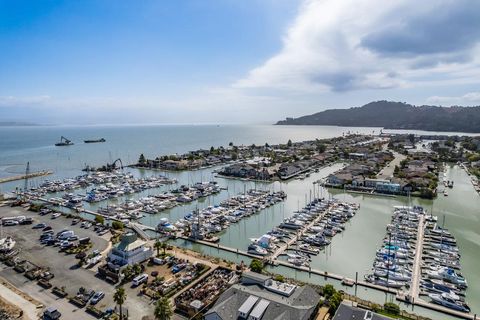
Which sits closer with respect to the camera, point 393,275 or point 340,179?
point 393,275

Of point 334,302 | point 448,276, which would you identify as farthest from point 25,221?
point 448,276

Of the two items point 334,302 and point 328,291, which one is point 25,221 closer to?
point 328,291

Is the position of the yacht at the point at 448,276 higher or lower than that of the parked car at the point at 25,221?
lower

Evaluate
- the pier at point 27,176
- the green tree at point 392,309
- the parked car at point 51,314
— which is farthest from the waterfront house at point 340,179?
the pier at point 27,176

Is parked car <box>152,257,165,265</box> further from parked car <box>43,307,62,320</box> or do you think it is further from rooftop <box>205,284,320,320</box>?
rooftop <box>205,284,320,320</box>

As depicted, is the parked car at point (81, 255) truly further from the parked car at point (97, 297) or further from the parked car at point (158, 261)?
the parked car at point (97, 297)

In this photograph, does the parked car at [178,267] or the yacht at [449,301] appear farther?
the parked car at [178,267]

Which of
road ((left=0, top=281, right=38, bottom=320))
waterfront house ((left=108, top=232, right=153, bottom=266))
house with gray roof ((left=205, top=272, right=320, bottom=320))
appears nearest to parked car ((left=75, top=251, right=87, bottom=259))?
waterfront house ((left=108, top=232, right=153, bottom=266))
